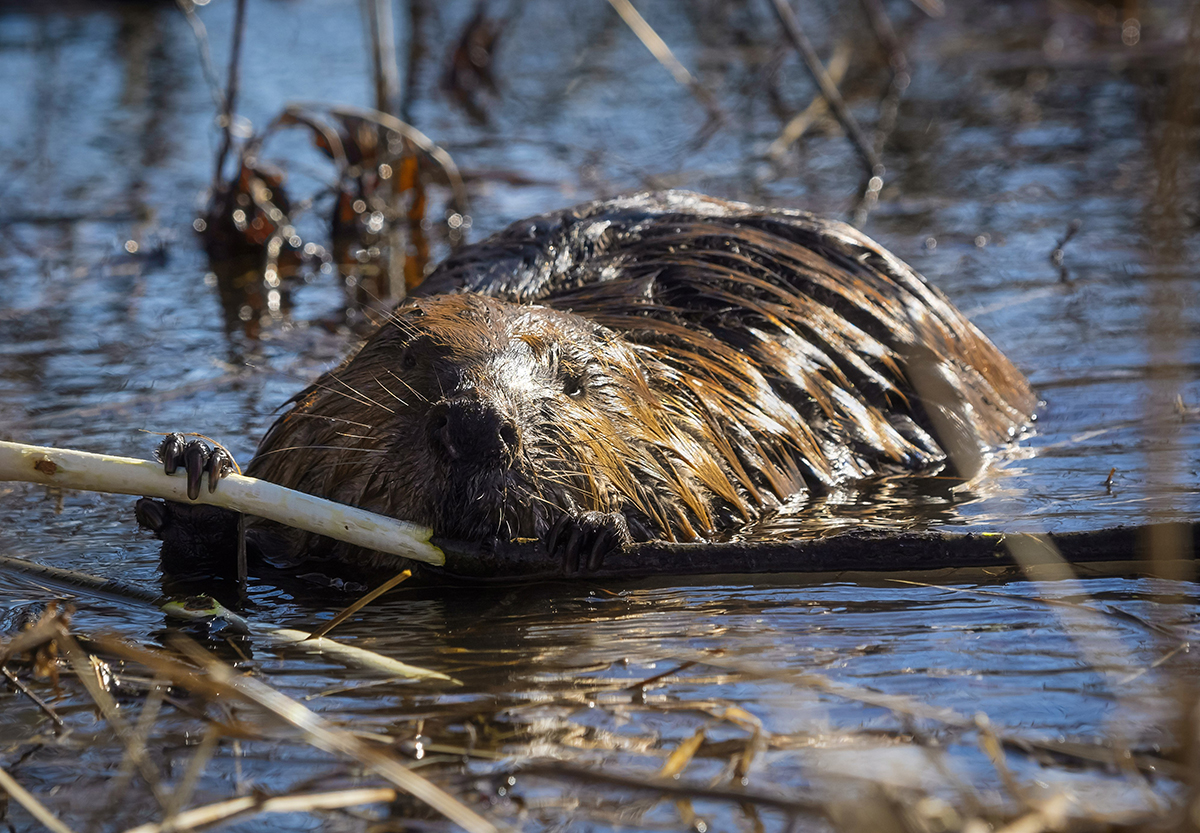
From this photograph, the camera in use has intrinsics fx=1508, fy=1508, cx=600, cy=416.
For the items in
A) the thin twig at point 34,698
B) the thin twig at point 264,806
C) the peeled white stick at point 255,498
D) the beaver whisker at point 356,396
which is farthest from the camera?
the beaver whisker at point 356,396

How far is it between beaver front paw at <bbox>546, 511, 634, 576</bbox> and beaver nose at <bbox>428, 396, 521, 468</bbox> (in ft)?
0.68

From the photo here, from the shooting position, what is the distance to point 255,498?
3.04 m

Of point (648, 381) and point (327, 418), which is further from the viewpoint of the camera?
point (648, 381)

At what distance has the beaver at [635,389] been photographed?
316 centimetres

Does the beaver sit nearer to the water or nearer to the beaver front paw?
the beaver front paw

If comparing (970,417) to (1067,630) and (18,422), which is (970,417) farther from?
(18,422)

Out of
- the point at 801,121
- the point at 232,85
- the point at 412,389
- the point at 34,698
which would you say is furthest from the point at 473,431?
the point at 801,121

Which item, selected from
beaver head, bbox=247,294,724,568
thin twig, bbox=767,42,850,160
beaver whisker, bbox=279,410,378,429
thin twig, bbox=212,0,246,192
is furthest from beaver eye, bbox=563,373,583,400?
thin twig, bbox=767,42,850,160

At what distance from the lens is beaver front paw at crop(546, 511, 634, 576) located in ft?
10.3

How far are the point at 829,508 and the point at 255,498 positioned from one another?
1.51 m

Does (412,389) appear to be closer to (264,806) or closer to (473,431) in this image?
(473,431)

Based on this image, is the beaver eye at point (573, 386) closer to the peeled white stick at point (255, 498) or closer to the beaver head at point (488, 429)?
the beaver head at point (488, 429)

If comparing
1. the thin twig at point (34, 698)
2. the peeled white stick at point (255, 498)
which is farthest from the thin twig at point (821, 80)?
the thin twig at point (34, 698)

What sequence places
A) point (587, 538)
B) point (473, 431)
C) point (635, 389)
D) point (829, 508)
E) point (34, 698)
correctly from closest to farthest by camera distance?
point (34, 698) → point (473, 431) → point (587, 538) → point (635, 389) → point (829, 508)
